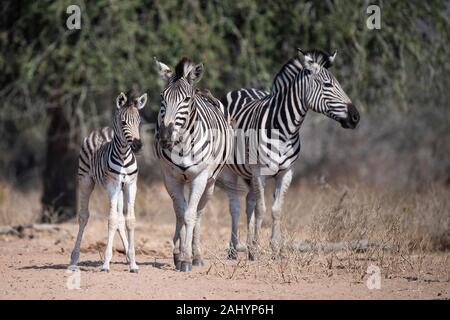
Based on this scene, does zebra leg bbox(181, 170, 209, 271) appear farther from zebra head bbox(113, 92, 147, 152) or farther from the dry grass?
zebra head bbox(113, 92, 147, 152)

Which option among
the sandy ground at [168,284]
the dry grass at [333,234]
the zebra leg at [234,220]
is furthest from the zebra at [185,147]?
the zebra leg at [234,220]

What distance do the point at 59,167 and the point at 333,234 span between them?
23.5 ft

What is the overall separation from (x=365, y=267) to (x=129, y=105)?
3.15 meters

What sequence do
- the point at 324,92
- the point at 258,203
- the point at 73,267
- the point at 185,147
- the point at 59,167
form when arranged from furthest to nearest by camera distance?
the point at 59,167 < the point at 324,92 < the point at 258,203 < the point at 73,267 < the point at 185,147

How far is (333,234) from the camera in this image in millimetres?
10312

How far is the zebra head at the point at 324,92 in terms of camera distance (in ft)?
31.7

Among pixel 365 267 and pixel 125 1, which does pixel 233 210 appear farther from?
pixel 125 1

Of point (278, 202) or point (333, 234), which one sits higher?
point (278, 202)

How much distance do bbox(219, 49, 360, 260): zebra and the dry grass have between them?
39 cm

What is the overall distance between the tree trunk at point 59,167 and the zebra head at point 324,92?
21.9ft

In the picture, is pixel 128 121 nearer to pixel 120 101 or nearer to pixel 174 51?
pixel 120 101

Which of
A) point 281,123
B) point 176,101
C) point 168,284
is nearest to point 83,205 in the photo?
point 176,101

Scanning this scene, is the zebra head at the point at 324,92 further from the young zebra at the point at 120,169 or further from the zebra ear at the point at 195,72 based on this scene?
the young zebra at the point at 120,169

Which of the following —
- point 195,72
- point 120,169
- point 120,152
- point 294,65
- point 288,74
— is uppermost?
point 294,65
